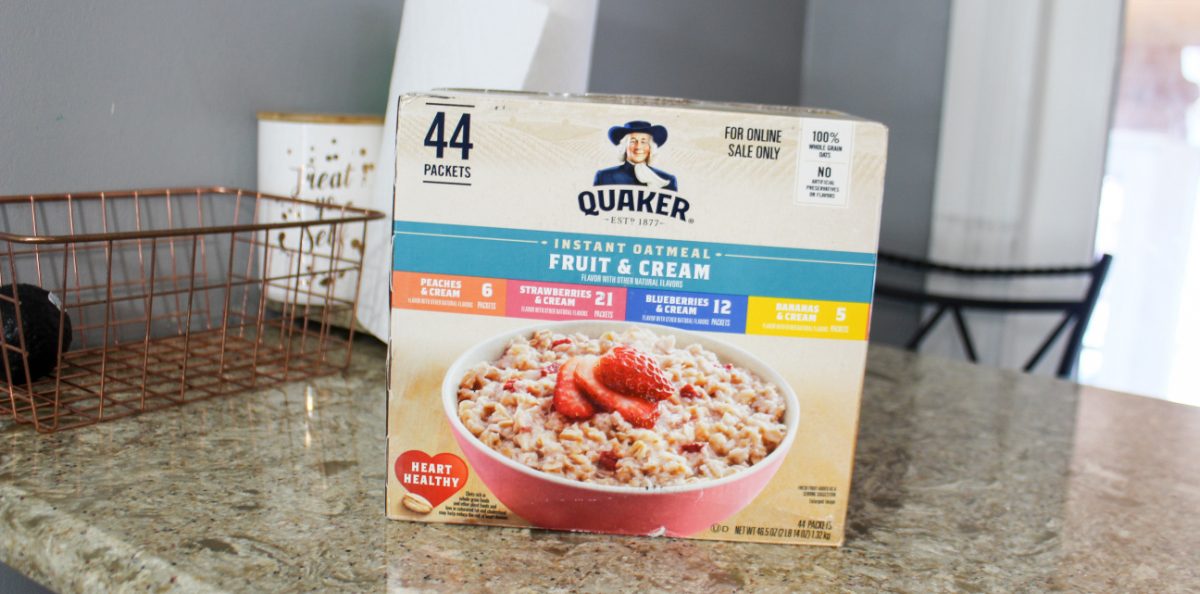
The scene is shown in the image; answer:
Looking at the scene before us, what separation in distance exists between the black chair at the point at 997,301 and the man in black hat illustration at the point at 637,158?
5.11 ft

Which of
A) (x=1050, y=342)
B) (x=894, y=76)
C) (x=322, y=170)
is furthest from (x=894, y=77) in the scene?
(x=322, y=170)

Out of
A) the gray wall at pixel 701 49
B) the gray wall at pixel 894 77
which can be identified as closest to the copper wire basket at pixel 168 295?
the gray wall at pixel 701 49

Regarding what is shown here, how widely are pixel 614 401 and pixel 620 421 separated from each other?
1 centimetres

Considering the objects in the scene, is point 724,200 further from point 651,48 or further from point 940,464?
point 651,48

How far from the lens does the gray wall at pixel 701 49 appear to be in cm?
143

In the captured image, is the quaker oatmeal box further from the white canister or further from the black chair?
A: the black chair

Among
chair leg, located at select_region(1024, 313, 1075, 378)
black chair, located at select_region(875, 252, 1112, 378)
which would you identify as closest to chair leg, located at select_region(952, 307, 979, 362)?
black chair, located at select_region(875, 252, 1112, 378)

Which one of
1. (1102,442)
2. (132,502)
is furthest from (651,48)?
(132,502)

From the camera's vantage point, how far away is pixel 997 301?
6.15 ft

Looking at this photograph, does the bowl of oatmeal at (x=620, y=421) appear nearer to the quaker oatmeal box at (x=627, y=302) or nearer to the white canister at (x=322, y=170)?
the quaker oatmeal box at (x=627, y=302)

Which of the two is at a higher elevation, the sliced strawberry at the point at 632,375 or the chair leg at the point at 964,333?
the sliced strawberry at the point at 632,375

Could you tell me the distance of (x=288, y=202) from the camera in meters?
0.90

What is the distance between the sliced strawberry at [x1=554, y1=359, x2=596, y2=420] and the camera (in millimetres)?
503

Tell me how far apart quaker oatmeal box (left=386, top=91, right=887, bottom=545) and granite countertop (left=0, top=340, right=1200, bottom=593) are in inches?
1.6
